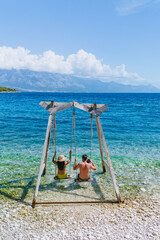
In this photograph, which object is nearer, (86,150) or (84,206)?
(84,206)

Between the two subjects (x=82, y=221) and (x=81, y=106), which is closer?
(x=82, y=221)

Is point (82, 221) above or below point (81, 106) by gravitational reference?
below

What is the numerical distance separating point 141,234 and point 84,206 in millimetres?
2116

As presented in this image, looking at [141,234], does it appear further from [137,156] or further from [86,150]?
[86,150]

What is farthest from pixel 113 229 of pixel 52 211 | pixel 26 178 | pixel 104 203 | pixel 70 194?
pixel 26 178

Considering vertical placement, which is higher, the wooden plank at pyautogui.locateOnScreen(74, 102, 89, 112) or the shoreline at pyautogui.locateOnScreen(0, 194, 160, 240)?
the wooden plank at pyautogui.locateOnScreen(74, 102, 89, 112)

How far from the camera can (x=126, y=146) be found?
1705 cm

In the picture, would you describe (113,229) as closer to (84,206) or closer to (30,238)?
(84,206)

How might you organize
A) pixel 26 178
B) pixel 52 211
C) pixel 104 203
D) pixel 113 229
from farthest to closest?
pixel 26 178, pixel 104 203, pixel 52 211, pixel 113 229

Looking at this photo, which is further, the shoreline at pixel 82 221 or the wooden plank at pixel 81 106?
the wooden plank at pixel 81 106

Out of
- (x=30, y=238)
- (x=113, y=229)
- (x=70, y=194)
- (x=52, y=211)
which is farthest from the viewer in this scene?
(x=70, y=194)

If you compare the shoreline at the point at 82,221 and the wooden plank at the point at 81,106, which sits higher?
the wooden plank at the point at 81,106

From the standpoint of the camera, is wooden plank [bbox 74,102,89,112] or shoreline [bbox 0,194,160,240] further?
wooden plank [bbox 74,102,89,112]

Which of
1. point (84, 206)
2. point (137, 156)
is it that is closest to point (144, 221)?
point (84, 206)
